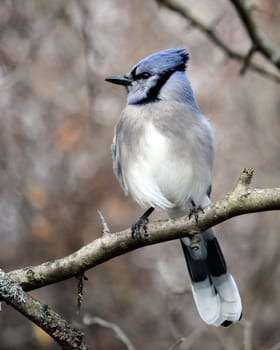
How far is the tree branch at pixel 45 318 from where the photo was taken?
7.72 ft

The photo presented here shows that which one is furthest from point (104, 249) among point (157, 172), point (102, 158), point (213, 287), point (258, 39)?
point (102, 158)

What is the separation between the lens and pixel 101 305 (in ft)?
19.4

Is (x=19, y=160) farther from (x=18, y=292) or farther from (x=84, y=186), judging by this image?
(x=18, y=292)

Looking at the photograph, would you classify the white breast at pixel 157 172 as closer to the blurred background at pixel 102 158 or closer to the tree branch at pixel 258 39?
the tree branch at pixel 258 39

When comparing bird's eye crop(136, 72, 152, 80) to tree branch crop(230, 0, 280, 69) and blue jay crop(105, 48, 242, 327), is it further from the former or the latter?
tree branch crop(230, 0, 280, 69)

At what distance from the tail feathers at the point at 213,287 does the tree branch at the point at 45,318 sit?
1.21m

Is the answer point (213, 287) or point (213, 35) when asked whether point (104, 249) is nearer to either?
point (213, 287)

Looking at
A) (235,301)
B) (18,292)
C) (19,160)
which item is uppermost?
(19,160)

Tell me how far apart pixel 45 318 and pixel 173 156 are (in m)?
1.42

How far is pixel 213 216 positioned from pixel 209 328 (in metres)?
3.67

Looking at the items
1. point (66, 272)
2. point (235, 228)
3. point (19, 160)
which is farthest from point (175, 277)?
point (66, 272)

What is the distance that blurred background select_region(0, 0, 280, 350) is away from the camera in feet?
18.4

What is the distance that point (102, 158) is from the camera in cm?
607

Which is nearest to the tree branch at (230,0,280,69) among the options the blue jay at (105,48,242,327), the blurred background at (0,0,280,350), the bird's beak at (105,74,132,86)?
the blue jay at (105,48,242,327)
